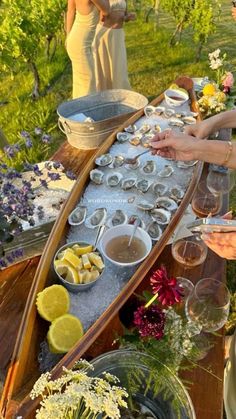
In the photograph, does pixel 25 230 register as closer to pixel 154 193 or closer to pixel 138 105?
pixel 154 193

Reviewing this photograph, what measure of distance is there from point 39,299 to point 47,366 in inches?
10.0

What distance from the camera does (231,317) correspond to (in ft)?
9.75

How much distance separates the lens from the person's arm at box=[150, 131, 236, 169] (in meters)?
2.02

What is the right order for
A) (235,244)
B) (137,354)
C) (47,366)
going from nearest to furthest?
1. (137,354)
2. (47,366)
3. (235,244)

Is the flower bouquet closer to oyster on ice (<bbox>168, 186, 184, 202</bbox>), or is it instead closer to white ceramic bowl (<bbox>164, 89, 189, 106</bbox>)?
white ceramic bowl (<bbox>164, 89, 189, 106</bbox>)

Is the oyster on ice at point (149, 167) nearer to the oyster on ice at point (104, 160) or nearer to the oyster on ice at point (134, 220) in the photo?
the oyster on ice at point (104, 160)

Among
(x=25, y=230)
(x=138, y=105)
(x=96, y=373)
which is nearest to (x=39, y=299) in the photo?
(x=96, y=373)

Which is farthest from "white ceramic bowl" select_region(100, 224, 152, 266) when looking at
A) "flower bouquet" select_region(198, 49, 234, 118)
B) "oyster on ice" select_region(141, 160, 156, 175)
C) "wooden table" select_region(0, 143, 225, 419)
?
"flower bouquet" select_region(198, 49, 234, 118)

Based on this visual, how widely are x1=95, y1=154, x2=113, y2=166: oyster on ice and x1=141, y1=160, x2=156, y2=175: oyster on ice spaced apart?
0.21 m

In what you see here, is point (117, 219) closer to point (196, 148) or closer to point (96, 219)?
point (96, 219)

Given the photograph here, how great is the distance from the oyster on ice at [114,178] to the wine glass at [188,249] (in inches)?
20.7

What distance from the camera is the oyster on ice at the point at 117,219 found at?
6.93 ft

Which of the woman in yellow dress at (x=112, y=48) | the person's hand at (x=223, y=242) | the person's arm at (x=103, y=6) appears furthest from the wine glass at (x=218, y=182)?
the woman in yellow dress at (x=112, y=48)

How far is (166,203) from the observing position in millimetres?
2229
